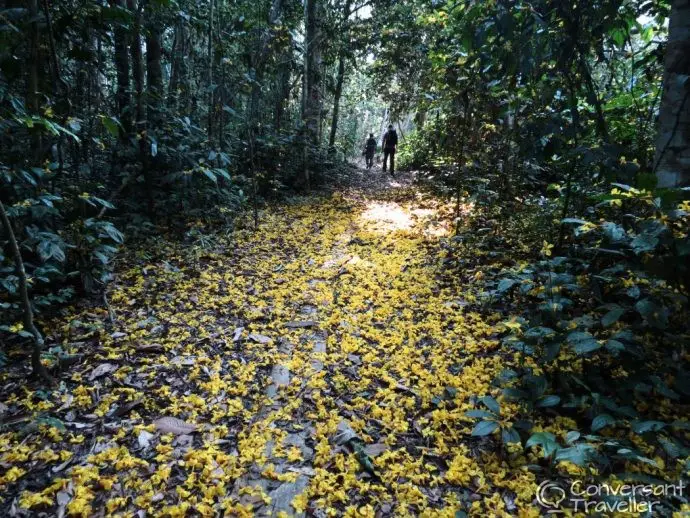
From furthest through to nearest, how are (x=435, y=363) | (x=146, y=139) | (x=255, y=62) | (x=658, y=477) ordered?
(x=255, y=62)
(x=146, y=139)
(x=435, y=363)
(x=658, y=477)

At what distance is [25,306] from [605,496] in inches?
144

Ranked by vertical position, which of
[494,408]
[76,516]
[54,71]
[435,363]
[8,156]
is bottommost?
[76,516]

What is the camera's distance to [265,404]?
10.2 ft

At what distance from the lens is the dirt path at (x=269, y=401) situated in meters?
2.31

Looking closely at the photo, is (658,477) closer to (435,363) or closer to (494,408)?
(494,408)

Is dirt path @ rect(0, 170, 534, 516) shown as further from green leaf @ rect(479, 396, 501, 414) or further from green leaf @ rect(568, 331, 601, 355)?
green leaf @ rect(568, 331, 601, 355)

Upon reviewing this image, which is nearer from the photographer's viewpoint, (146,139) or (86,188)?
(86,188)

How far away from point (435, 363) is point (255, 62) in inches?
282

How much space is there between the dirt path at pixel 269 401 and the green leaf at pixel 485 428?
0.25 metres

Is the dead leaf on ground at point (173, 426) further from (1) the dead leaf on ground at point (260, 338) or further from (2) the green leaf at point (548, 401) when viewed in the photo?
(2) the green leaf at point (548, 401)

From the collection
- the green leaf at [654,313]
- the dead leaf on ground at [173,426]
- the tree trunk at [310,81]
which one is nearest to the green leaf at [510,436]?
the green leaf at [654,313]

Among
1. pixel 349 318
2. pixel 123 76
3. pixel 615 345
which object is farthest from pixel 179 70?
pixel 615 345

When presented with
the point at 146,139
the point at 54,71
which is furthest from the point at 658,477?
the point at 146,139

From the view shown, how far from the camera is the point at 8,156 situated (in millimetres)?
3863
